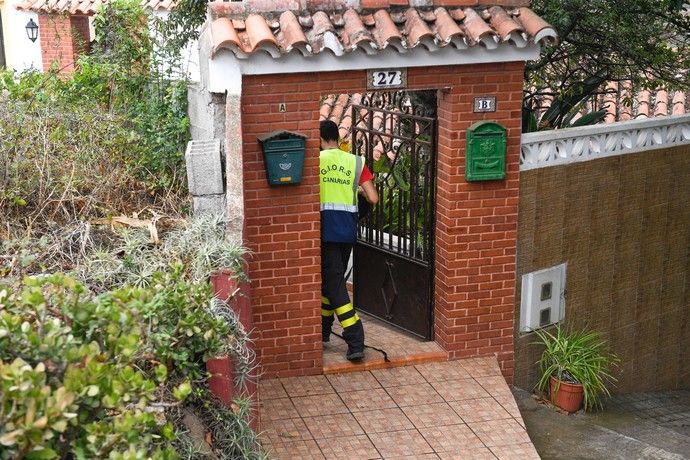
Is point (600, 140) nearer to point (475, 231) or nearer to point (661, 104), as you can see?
point (475, 231)

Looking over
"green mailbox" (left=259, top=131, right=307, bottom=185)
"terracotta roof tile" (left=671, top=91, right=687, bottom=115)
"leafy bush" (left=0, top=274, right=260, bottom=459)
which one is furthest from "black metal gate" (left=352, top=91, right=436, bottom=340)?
"terracotta roof tile" (left=671, top=91, right=687, bottom=115)

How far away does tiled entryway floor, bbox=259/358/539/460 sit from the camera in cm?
746

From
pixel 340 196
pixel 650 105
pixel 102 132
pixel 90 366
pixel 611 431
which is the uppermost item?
pixel 650 105

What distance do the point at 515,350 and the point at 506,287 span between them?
24.3 inches

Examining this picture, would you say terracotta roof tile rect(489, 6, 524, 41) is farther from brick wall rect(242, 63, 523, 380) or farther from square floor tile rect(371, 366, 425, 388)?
square floor tile rect(371, 366, 425, 388)

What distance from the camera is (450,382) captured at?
8562 mm

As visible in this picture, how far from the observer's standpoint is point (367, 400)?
26.8ft

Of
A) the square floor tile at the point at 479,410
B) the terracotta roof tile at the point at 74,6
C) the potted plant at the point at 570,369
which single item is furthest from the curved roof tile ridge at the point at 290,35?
the terracotta roof tile at the point at 74,6

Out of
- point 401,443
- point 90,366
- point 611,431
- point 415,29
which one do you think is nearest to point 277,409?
point 401,443

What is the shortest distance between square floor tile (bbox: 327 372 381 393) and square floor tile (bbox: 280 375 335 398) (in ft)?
0.20

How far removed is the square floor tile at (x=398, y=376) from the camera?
852cm

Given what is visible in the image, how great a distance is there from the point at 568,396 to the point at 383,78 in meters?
3.20

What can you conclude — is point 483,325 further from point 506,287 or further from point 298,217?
point 298,217

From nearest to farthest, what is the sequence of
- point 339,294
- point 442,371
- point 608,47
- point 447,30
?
point 447,30
point 339,294
point 442,371
point 608,47
